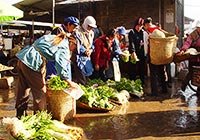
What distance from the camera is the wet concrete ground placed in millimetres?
5774

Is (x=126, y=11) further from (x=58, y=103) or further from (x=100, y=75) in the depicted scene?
(x=58, y=103)

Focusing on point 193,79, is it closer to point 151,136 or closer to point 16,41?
point 151,136

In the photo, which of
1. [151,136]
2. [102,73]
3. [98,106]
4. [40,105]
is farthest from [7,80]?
[151,136]

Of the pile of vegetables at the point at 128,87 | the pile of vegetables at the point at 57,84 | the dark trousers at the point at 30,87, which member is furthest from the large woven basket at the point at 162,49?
the dark trousers at the point at 30,87

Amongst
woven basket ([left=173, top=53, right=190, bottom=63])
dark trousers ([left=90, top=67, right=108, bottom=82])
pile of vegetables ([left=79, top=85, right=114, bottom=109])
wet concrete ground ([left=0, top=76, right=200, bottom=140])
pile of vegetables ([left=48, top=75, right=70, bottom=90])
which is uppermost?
woven basket ([left=173, top=53, right=190, bottom=63])

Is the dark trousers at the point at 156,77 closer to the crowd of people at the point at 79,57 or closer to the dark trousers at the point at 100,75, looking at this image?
the crowd of people at the point at 79,57

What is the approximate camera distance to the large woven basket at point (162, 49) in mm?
8461

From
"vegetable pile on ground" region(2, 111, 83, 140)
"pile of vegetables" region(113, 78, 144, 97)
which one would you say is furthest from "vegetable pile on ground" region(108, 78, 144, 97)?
"vegetable pile on ground" region(2, 111, 83, 140)

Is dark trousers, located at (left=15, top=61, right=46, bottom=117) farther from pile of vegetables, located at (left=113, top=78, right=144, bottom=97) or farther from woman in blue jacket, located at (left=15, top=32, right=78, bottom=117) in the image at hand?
pile of vegetables, located at (left=113, top=78, right=144, bottom=97)

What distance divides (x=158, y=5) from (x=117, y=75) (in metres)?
5.26

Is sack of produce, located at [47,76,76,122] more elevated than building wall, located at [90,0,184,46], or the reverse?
building wall, located at [90,0,184,46]

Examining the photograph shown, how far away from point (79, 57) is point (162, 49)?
210cm

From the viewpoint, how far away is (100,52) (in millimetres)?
8867

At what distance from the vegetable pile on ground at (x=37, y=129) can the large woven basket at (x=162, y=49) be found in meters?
4.06
